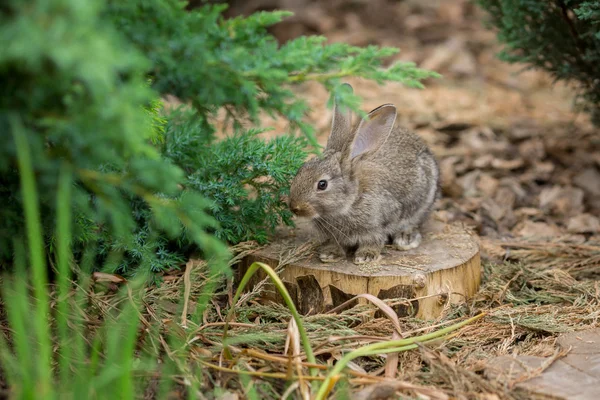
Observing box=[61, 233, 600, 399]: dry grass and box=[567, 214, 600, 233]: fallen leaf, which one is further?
box=[567, 214, 600, 233]: fallen leaf

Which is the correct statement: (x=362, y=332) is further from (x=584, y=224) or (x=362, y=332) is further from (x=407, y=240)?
(x=584, y=224)

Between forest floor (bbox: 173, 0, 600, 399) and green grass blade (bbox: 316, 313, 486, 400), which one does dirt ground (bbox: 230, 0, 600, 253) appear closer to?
forest floor (bbox: 173, 0, 600, 399)

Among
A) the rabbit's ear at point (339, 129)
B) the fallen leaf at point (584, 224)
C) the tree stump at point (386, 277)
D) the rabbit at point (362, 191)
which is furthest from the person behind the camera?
the fallen leaf at point (584, 224)

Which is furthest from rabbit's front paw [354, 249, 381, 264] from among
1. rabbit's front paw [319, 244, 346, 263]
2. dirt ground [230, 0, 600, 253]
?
dirt ground [230, 0, 600, 253]

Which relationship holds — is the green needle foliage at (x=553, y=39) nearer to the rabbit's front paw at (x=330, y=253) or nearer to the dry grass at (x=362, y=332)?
the dry grass at (x=362, y=332)

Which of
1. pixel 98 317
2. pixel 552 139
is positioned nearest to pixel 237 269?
pixel 98 317

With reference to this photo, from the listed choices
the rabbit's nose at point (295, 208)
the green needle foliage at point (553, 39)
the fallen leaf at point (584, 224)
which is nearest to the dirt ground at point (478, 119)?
the fallen leaf at point (584, 224)
